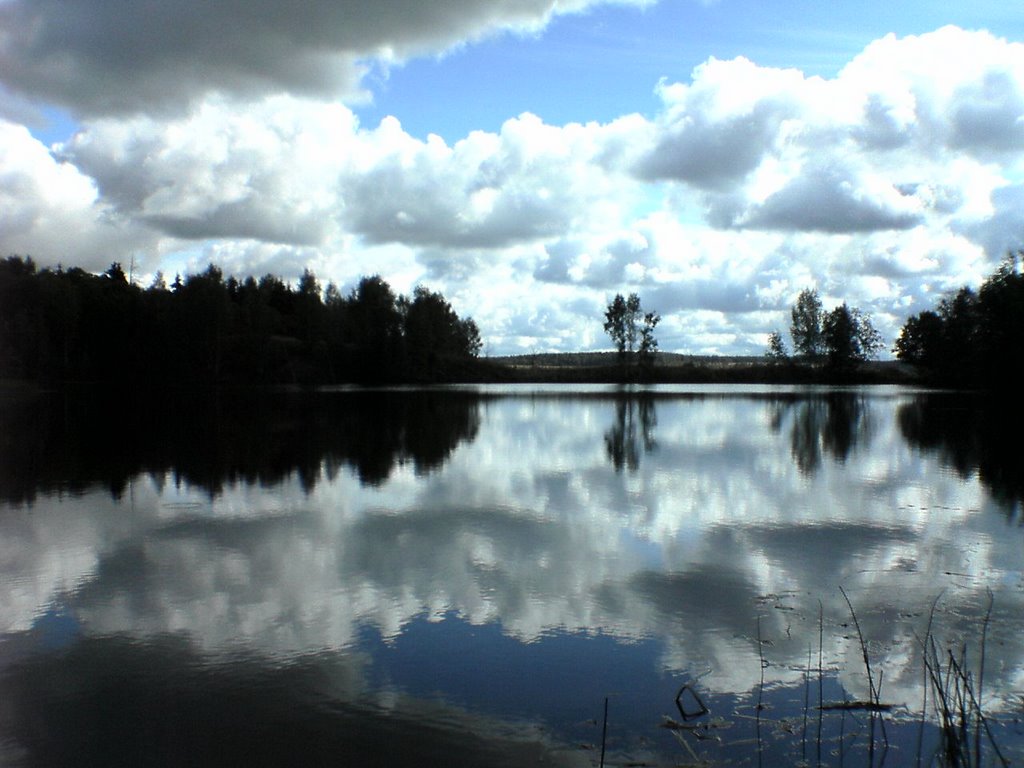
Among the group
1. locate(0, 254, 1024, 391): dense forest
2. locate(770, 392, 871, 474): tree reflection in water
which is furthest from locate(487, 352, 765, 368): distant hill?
locate(770, 392, 871, 474): tree reflection in water

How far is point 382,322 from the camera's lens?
94.5m

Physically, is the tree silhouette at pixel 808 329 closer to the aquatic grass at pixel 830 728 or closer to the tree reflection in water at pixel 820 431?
the tree reflection in water at pixel 820 431

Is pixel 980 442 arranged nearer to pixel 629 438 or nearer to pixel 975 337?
pixel 629 438

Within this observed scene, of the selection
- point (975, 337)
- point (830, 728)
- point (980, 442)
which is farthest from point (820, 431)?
point (975, 337)

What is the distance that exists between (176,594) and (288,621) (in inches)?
63.5

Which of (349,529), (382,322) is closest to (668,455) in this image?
(349,529)

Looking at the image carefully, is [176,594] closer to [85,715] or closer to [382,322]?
[85,715]

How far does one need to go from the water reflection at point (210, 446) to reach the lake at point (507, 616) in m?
0.27

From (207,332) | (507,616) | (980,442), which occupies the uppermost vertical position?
(207,332)

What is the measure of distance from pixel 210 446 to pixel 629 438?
1196cm

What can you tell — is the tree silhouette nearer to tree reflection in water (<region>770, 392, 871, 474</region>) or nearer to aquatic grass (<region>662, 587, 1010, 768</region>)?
tree reflection in water (<region>770, 392, 871, 474</region>)

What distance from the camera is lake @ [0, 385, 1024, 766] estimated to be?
5.05 meters

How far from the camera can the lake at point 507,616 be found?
16.6 feet

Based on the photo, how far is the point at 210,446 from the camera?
21984 millimetres
